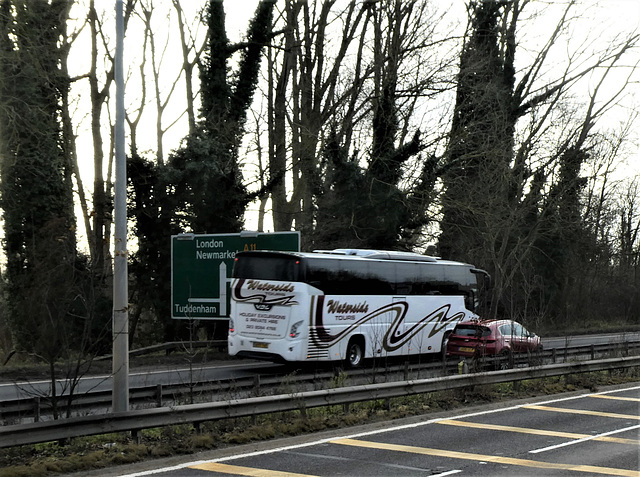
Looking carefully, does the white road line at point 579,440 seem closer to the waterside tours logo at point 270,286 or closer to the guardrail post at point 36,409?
the guardrail post at point 36,409

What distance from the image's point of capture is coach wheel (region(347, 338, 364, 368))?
24.3 meters

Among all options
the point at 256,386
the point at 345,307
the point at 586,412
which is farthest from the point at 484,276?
the point at 256,386

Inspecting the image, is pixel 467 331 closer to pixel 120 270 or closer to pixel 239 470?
pixel 120 270

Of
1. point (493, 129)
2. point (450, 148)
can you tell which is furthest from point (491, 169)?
point (450, 148)

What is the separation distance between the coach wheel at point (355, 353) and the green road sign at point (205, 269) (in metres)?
4.44

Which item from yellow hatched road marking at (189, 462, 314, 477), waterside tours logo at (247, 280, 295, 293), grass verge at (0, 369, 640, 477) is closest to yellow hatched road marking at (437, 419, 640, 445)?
grass verge at (0, 369, 640, 477)

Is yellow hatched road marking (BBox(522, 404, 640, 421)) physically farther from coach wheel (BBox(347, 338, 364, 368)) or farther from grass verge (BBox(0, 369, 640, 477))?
coach wheel (BBox(347, 338, 364, 368))

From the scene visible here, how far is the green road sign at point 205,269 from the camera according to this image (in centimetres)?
2728

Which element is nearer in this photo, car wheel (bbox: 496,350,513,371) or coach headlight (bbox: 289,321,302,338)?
car wheel (bbox: 496,350,513,371)

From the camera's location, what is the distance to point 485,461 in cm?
1072

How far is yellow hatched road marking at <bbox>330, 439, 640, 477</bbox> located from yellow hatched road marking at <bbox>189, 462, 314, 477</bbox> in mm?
2179

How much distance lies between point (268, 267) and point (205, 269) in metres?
5.70

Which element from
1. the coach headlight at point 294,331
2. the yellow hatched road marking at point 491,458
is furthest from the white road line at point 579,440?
the coach headlight at point 294,331

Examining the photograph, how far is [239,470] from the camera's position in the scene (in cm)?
1006
